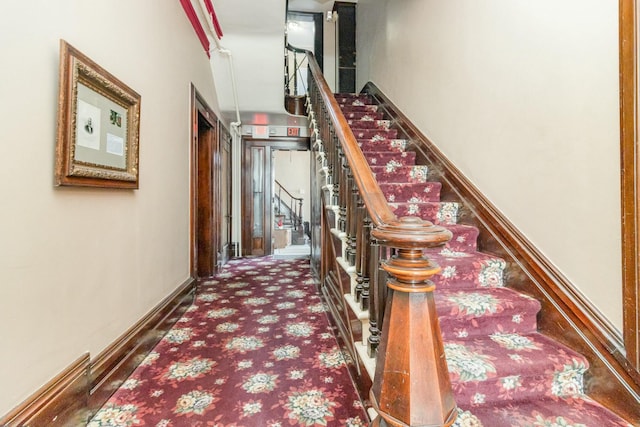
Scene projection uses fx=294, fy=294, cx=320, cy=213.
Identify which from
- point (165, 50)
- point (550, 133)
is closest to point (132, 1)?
point (165, 50)

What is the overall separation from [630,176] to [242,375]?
6.53 ft

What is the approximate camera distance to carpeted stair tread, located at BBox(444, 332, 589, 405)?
119cm

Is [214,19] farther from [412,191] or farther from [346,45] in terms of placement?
[346,45]

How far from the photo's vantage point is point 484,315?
1479mm

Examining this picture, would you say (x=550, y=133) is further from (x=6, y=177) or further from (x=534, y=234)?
(x=6, y=177)

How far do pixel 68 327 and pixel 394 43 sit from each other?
4.05m

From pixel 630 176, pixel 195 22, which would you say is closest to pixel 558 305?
pixel 630 176

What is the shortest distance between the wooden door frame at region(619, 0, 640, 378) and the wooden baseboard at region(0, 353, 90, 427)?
216 centimetres

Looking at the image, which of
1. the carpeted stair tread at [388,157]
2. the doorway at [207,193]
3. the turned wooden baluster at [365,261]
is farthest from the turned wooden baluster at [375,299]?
the doorway at [207,193]

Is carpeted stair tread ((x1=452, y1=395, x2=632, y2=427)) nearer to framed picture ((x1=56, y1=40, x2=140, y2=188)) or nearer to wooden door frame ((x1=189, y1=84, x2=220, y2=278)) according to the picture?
framed picture ((x1=56, y1=40, x2=140, y2=188))

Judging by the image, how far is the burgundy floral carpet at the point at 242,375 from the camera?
4.27 ft

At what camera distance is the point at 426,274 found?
718 millimetres

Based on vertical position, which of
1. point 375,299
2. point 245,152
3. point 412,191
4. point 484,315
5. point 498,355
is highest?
point 245,152

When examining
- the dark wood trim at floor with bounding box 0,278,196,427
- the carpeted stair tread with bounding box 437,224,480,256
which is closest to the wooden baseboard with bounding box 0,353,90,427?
the dark wood trim at floor with bounding box 0,278,196,427
